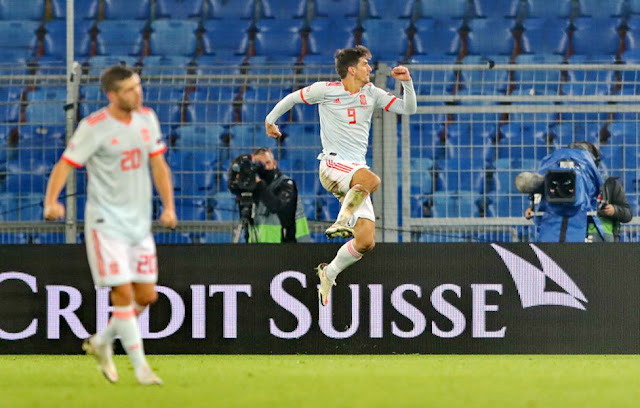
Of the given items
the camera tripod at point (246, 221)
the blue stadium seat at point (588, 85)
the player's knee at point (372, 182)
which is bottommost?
the camera tripod at point (246, 221)

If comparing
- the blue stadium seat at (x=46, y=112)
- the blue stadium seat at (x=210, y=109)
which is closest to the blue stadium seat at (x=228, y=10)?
the blue stadium seat at (x=210, y=109)

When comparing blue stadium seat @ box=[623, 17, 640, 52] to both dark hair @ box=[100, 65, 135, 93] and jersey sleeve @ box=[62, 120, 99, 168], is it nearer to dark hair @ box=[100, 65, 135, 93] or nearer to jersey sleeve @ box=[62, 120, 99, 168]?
dark hair @ box=[100, 65, 135, 93]

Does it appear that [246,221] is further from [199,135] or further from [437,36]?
[437,36]

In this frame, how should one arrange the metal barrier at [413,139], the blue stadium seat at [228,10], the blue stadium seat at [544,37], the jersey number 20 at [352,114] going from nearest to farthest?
1. the jersey number 20 at [352,114]
2. the metal barrier at [413,139]
3. the blue stadium seat at [544,37]
4. the blue stadium seat at [228,10]

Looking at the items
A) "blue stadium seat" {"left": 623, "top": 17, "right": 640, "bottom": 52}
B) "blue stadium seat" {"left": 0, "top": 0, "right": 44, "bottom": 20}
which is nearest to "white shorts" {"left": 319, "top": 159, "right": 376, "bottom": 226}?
"blue stadium seat" {"left": 623, "top": 17, "right": 640, "bottom": 52}

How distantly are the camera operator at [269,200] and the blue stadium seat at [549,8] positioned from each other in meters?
7.30

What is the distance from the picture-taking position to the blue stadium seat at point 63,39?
638 inches

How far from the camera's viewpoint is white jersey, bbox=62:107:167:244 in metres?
6.38

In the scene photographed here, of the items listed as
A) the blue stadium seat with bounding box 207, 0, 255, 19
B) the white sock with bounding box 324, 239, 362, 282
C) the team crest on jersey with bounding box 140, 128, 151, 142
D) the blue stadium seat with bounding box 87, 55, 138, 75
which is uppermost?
the blue stadium seat with bounding box 207, 0, 255, 19

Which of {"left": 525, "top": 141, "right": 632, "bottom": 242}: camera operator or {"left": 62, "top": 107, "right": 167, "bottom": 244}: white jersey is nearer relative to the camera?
{"left": 62, "top": 107, "right": 167, "bottom": 244}: white jersey

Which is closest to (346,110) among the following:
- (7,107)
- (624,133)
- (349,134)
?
(349,134)

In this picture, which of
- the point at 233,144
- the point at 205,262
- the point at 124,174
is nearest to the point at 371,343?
the point at 205,262

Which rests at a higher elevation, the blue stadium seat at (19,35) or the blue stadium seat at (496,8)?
the blue stadium seat at (496,8)

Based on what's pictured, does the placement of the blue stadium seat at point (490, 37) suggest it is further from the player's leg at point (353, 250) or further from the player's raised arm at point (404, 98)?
the player's leg at point (353, 250)
